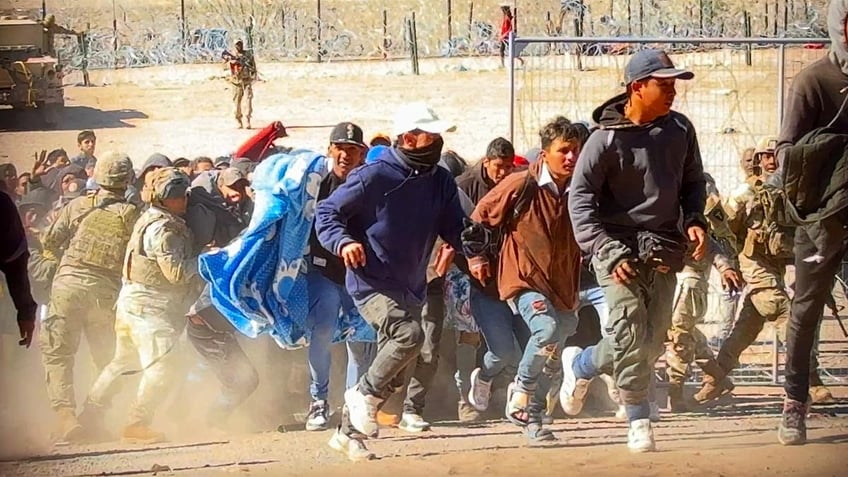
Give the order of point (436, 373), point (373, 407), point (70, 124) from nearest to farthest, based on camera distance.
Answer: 1. point (373, 407)
2. point (436, 373)
3. point (70, 124)

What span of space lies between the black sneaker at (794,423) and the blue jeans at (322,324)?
219cm

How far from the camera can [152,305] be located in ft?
23.9

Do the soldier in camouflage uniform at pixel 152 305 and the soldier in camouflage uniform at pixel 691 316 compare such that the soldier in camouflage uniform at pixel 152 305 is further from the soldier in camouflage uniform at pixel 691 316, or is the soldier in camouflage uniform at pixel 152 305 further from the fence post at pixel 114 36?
the soldier in camouflage uniform at pixel 691 316

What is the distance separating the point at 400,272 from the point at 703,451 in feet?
5.62

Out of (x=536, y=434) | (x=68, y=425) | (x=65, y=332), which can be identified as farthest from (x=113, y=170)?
(x=536, y=434)

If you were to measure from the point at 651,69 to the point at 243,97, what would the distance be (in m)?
3.56

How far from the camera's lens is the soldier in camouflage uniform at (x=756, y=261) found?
7672mm

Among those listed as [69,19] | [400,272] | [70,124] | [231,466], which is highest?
[69,19]

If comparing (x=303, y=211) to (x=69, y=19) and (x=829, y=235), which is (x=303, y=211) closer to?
(x=69, y=19)

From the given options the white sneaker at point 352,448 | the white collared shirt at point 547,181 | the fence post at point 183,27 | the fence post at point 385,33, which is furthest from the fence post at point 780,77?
the fence post at point 183,27

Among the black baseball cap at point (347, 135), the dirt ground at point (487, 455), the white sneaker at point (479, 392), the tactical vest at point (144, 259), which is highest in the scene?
the black baseball cap at point (347, 135)

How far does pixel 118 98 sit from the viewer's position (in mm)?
8688

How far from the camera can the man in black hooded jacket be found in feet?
22.0

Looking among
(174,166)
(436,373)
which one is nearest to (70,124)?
(174,166)
